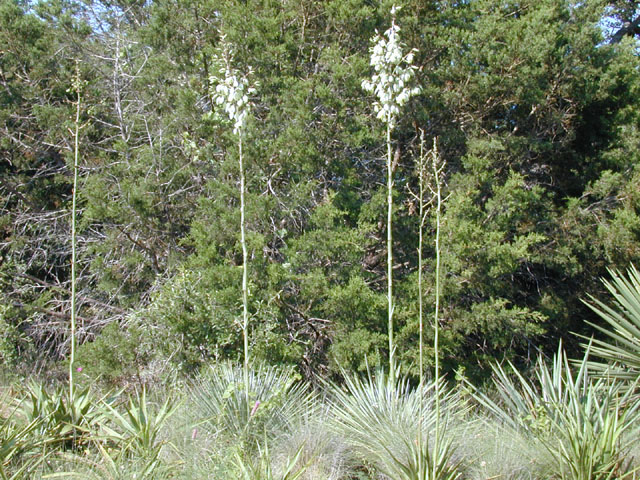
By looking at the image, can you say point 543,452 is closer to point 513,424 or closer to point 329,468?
point 513,424

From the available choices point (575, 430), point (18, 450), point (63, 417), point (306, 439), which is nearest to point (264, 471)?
point (306, 439)

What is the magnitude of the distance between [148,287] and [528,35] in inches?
272

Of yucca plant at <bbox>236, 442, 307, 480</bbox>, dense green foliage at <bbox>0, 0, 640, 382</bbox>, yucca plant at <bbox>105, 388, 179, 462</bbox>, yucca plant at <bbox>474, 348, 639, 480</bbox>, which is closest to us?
yucca plant at <bbox>236, 442, 307, 480</bbox>

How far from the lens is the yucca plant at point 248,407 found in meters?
4.97

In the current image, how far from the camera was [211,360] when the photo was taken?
26.6 ft

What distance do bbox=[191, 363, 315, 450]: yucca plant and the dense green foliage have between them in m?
1.99

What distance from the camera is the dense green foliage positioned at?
8.16 m

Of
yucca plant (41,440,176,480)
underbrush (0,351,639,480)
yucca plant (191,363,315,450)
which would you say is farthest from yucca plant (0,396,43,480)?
yucca plant (191,363,315,450)

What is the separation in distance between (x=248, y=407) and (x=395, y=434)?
1.23m

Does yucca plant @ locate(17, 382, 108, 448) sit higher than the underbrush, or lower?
higher

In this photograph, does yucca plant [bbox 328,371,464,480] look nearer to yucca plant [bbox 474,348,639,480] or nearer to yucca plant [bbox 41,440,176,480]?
yucca plant [bbox 474,348,639,480]

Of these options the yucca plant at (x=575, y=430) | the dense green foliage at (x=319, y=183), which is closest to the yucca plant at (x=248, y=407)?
the yucca plant at (x=575, y=430)

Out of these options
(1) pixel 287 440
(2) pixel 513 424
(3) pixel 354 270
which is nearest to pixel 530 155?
(3) pixel 354 270

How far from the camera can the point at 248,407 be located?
495 cm
